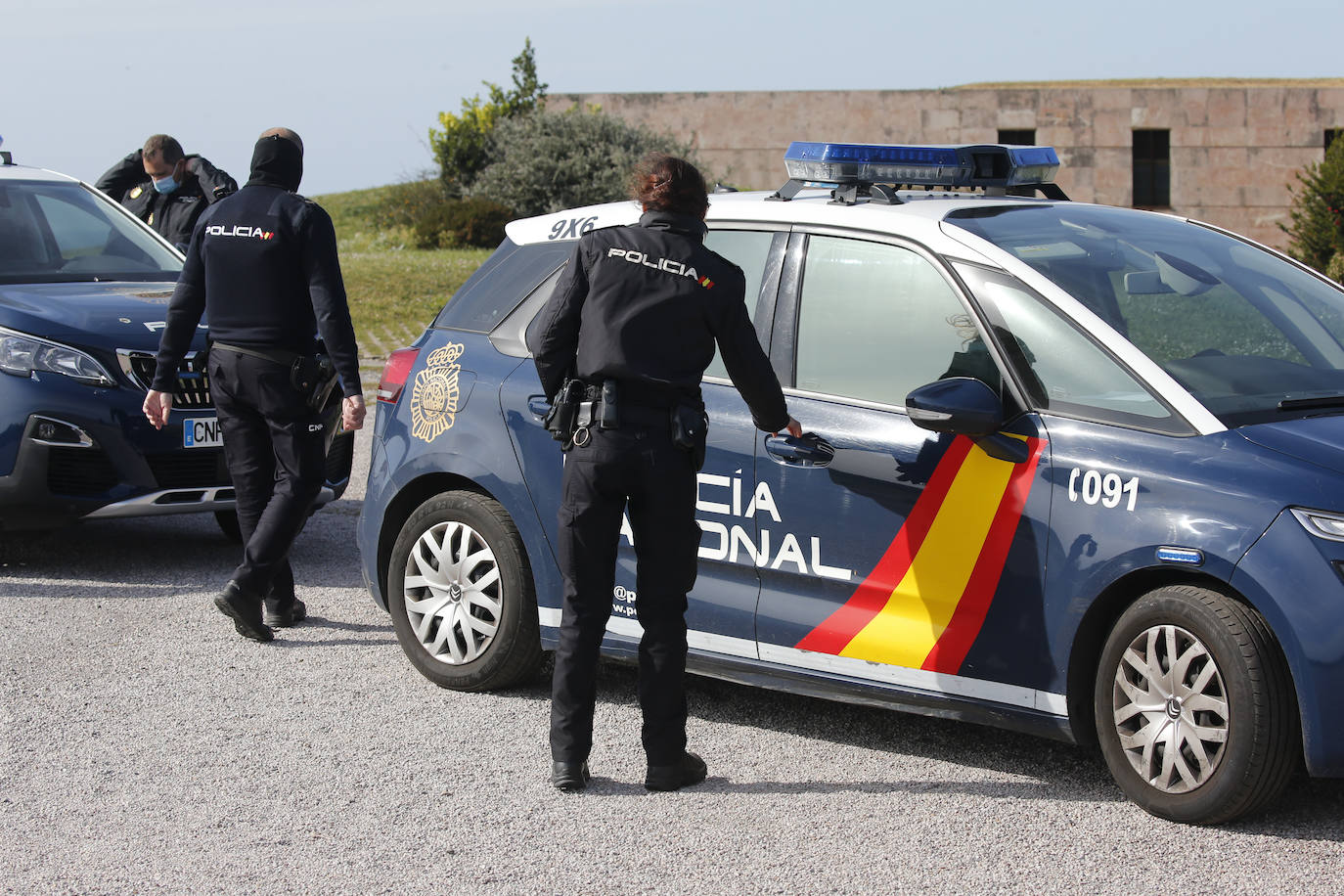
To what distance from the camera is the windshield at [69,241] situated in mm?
7895

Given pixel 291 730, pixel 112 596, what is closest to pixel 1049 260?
pixel 291 730

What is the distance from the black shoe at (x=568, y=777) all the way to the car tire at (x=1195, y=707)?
145 centimetres

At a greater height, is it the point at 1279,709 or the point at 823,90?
the point at 823,90

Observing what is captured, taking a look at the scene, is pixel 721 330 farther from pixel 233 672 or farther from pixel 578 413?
pixel 233 672

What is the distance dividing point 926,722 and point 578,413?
1.66 metres

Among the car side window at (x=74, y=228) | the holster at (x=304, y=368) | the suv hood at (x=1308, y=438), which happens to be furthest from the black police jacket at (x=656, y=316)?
the car side window at (x=74, y=228)

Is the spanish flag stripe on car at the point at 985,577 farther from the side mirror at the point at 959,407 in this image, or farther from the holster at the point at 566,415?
the holster at the point at 566,415

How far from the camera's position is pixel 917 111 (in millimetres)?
33312

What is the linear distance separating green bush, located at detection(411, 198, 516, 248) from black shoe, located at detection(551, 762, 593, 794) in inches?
927

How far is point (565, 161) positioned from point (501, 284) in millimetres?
23515

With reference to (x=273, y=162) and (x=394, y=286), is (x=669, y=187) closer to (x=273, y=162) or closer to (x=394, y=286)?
(x=273, y=162)

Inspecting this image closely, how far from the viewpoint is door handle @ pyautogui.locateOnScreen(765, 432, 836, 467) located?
4.45 m

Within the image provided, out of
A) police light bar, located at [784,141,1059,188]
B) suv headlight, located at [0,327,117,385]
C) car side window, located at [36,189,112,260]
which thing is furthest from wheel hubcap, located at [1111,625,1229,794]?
car side window, located at [36,189,112,260]

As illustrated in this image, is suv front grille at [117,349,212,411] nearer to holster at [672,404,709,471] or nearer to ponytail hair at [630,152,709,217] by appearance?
ponytail hair at [630,152,709,217]
